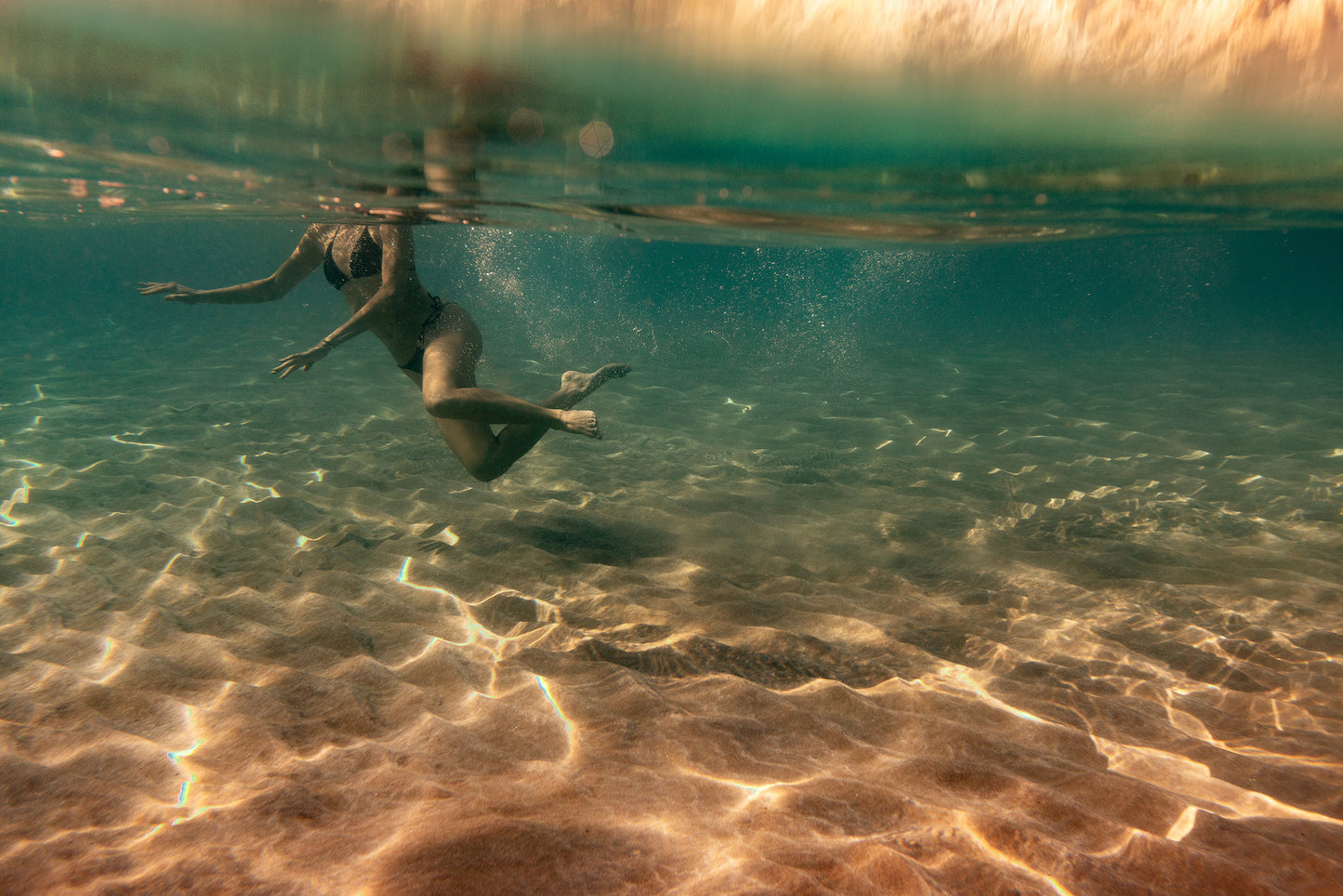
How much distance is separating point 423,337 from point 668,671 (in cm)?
444

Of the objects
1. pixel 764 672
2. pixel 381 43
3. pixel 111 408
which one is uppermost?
pixel 381 43

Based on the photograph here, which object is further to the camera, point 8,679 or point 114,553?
point 114,553

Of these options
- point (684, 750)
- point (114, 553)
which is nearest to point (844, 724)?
point (684, 750)

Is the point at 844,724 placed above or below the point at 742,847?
below

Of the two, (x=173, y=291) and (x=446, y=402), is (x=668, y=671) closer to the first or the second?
(x=446, y=402)

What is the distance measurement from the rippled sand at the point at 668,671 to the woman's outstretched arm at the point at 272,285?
2283 millimetres

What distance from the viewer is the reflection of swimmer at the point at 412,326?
17.4ft

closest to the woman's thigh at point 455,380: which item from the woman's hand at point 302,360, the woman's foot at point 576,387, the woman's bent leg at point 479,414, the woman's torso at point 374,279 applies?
the woman's bent leg at point 479,414

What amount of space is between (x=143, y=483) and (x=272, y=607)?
4918 mm

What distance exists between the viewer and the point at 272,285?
6496 millimetres

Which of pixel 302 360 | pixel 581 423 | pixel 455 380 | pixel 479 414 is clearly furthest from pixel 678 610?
pixel 302 360

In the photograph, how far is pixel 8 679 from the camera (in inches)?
124

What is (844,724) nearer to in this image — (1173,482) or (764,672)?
(764,672)

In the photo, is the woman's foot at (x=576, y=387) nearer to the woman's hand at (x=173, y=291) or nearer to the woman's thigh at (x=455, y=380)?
the woman's thigh at (x=455, y=380)
